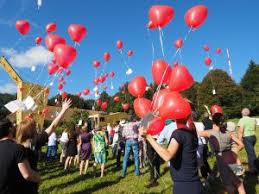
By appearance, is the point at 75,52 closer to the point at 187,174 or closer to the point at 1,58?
the point at 187,174

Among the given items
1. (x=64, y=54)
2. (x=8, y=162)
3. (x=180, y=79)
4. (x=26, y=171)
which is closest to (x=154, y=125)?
(x=180, y=79)

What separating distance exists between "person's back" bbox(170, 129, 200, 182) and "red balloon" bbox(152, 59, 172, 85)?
6.28ft

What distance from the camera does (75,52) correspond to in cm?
691

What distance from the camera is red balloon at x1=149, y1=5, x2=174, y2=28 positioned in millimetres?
6203

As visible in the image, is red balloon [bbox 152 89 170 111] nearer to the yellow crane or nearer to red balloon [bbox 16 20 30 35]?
red balloon [bbox 16 20 30 35]

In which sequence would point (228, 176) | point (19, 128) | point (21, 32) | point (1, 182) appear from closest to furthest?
point (1, 182)
point (19, 128)
point (228, 176)
point (21, 32)

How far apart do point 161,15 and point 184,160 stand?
3114 millimetres

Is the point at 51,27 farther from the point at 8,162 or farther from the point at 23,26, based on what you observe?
the point at 8,162

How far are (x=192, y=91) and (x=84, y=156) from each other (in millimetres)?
59738

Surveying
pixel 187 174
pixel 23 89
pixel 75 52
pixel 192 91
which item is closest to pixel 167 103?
pixel 187 174

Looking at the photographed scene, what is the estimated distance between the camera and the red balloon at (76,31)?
786cm

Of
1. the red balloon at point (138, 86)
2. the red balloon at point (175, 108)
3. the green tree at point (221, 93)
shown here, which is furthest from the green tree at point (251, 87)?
the red balloon at point (175, 108)

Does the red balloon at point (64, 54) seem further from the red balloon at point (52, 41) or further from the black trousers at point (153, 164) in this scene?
the black trousers at point (153, 164)

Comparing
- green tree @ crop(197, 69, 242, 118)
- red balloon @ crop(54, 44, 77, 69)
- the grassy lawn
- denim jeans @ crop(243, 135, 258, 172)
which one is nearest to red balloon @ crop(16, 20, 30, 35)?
red balloon @ crop(54, 44, 77, 69)
